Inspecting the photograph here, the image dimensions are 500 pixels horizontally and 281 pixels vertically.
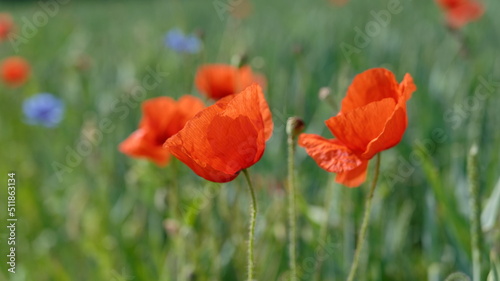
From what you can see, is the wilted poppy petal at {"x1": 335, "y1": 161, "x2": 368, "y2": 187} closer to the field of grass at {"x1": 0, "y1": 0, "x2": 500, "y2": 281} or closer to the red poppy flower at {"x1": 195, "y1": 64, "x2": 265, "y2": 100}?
the field of grass at {"x1": 0, "y1": 0, "x2": 500, "y2": 281}

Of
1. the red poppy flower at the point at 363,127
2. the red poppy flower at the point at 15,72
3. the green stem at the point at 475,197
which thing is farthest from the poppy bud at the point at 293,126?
the red poppy flower at the point at 15,72

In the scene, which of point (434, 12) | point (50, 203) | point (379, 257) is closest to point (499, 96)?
point (379, 257)

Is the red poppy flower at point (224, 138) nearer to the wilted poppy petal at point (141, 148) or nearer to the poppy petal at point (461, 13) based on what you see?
the wilted poppy petal at point (141, 148)

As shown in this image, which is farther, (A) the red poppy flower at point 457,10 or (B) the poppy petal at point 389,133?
(A) the red poppy flower at point 457,10

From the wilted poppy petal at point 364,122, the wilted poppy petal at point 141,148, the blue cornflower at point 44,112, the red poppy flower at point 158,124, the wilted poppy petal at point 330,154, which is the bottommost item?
the blue cornflower at point 44,112

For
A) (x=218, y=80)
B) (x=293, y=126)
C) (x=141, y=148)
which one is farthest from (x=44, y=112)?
(x=293, y=126)

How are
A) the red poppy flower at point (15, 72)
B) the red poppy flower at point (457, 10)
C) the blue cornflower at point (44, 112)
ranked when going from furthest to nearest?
the red poppy flower at point (15, 72) → the red poppy flower at point (457, 10) → the blue cornflower at point (44, 112)

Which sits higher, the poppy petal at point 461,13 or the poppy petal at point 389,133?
the poppy petal at point 461,13

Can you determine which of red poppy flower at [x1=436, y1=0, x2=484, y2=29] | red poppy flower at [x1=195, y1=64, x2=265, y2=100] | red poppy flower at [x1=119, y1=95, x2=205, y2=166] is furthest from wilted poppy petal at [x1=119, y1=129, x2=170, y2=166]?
red poppy flower at [x1=436, y1=0, x2=484, y2=29]

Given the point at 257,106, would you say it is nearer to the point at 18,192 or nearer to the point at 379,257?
the point at 379,257
